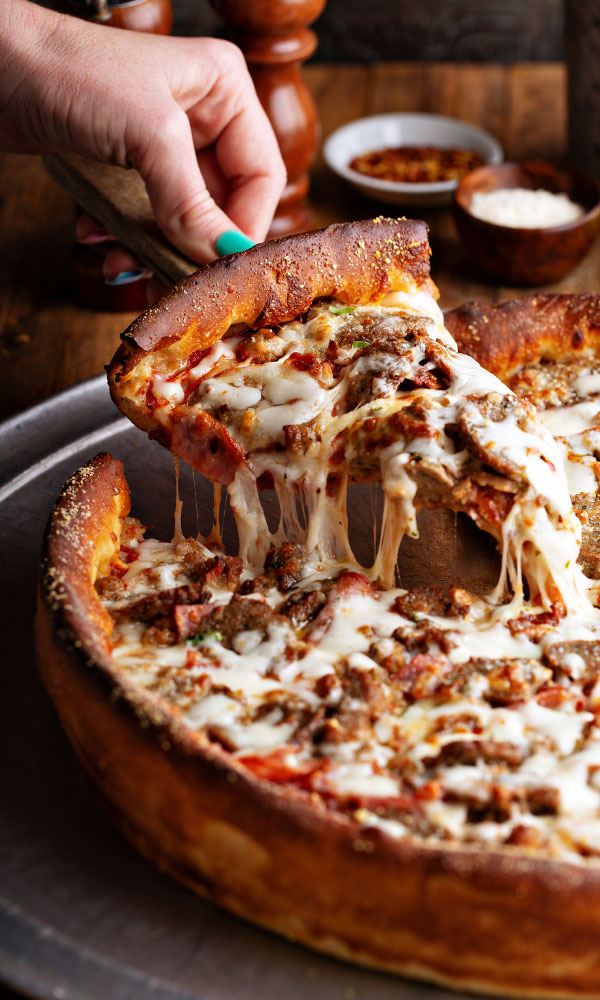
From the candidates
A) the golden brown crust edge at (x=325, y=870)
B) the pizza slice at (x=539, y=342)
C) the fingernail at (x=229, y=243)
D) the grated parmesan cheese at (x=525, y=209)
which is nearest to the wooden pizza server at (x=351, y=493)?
the fingernail at (x=229, y=243)

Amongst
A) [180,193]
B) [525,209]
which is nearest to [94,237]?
[180,193]

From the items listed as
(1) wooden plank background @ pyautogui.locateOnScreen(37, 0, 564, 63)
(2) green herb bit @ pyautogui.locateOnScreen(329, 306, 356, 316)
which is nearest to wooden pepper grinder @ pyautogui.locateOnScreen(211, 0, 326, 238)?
(2) green herb bit @ pyautogui.locateOnScreen(329, 306, 356, 316)

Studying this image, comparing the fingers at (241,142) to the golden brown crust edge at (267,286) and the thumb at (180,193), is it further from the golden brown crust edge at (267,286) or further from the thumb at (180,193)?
the golden brown crust edge at (267,286)

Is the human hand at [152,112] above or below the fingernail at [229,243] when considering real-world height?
above

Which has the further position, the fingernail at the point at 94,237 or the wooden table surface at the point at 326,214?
the wooden table surface at the point at 326,214

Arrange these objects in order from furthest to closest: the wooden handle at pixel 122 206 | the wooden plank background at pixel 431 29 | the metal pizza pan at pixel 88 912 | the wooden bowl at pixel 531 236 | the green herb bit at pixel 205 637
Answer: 1. the wooden plank background at pixel 431 29
2. the wooden bowl at pixel 531 236
3. the wooden handle at pixel 122 206
4. the green herb bit at pixel 205 637
5. the metal pizza pan at pixel 88 912

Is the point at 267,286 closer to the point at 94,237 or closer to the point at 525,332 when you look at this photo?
the point at 525,332

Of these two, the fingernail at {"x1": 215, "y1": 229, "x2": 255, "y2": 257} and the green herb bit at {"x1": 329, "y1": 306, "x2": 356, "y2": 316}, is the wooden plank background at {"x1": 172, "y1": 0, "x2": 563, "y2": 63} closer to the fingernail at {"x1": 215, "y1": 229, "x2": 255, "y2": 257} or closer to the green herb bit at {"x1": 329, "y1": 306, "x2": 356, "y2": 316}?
the fingernail at {"x1": 215, "y1": 229, "x2": 255, "y2": 257}
